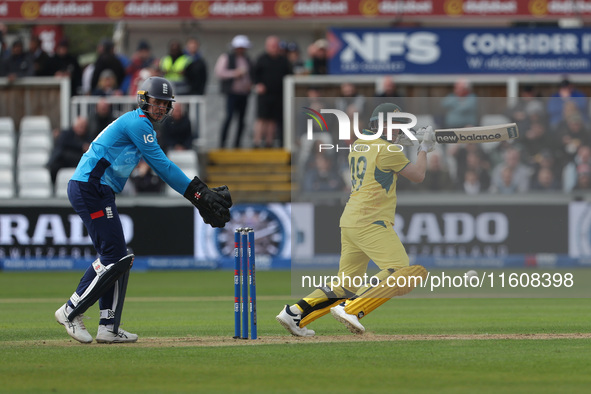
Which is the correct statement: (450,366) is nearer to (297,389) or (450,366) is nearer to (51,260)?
(297,389)

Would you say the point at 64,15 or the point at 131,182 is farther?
the point at 64,15

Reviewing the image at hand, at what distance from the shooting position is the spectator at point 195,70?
841 inches

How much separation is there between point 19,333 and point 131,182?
9.65 metres

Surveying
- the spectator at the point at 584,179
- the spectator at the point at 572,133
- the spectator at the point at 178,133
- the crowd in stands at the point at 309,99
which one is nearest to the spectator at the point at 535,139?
the crowd in stands at the point at 309,99

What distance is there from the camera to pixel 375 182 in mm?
10008

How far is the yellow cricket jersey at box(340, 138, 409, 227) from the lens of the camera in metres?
9.95

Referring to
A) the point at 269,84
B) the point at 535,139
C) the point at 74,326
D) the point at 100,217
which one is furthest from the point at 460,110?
the point at 74,326

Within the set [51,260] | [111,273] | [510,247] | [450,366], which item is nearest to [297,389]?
[450,366]

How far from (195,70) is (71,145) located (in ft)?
9.77

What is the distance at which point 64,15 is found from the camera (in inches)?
905

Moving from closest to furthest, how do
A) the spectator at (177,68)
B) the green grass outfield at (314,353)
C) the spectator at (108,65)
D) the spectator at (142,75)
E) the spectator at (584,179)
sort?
the green grass outfield at (314,353), the spectator at (584,179), the spectator at (142,75), the spectator at (177,68), the spectator at (108,65)

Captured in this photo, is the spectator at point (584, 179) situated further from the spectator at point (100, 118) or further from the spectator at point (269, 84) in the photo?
the spectator at point (100, 118)

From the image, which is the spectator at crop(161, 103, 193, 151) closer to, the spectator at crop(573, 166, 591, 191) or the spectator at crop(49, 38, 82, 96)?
the spectator at crop(49, 38, 82, 96)

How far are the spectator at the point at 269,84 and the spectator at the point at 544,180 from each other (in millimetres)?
5967
